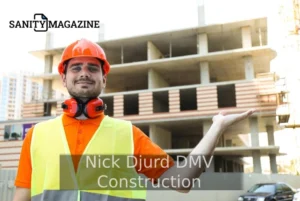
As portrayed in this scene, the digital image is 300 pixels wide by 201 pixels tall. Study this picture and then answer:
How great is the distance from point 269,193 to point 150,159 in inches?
534

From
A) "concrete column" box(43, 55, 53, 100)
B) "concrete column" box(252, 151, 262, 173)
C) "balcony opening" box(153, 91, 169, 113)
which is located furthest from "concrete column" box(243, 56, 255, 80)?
"concrete column" box(43, 55, 53, 100)

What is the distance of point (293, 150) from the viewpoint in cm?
2948

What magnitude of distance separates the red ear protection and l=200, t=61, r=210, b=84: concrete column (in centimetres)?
2370

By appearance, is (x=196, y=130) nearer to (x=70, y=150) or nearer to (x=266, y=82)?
(x=266, y=82)

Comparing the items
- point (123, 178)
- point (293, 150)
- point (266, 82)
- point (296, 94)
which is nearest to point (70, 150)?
point (123, 178)

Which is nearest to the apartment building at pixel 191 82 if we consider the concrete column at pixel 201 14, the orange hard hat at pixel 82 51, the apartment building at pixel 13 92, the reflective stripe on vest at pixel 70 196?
the concrete column at pixel 201 14

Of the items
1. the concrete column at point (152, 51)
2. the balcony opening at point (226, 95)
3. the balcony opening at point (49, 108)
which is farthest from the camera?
the balcony opening at point (49, 108)

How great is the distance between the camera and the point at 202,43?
25734mm

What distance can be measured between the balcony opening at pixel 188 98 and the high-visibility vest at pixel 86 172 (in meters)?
24.3

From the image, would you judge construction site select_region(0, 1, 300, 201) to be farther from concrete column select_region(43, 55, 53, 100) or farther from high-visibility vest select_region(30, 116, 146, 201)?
high-visibility vest select_region(30, 116, 146, 201)

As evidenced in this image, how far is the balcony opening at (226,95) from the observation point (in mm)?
25962

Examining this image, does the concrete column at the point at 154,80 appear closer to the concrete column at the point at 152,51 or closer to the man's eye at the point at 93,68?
the concrete column at the point at 152,51

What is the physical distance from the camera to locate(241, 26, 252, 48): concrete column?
81.5ft

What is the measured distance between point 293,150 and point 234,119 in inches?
1196
